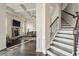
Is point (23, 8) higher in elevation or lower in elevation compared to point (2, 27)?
higher

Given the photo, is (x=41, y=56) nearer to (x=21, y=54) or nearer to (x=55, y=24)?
(x=21, y=54)

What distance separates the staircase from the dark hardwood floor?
0.87ft

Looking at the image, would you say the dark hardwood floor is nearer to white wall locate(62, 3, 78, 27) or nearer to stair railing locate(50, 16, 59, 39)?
stair railing locate(50, 16, 59, 39)

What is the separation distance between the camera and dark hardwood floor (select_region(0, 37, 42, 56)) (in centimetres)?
205

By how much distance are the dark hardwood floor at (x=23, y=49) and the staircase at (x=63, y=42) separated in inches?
10.4

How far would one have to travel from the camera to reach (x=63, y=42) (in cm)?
202

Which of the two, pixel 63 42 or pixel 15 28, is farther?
pixel 15 28

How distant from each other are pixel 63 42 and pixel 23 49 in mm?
645

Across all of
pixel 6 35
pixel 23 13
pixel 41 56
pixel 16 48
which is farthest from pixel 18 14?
pixel 41 56

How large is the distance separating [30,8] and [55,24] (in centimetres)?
48

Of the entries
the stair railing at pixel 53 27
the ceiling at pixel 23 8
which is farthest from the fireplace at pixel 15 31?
the stair railing at pixel 53 27

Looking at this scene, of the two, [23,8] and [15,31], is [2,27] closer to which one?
[15,31]

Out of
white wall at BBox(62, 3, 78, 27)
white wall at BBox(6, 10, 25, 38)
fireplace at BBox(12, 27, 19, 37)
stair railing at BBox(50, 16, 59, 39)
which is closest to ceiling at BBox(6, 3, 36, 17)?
white wall at BBox(6, 10, 25, 38)

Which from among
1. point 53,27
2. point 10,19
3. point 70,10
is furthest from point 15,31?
point 70,10
